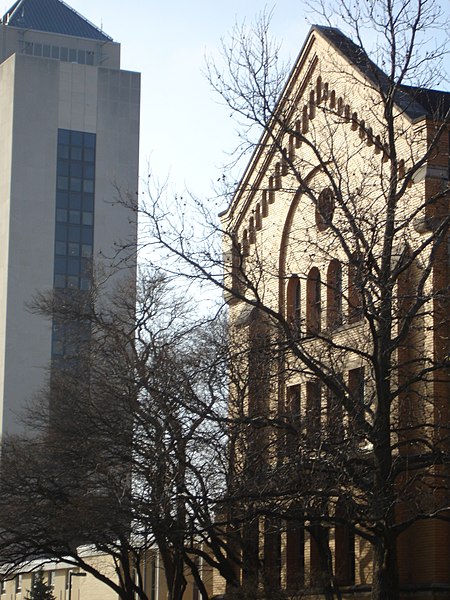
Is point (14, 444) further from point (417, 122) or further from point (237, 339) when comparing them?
point (417, 122)

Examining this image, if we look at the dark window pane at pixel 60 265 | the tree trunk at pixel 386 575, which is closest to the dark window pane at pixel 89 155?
the dark window pane at pixel 60 265

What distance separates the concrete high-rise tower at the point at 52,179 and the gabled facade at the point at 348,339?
75.8 meters

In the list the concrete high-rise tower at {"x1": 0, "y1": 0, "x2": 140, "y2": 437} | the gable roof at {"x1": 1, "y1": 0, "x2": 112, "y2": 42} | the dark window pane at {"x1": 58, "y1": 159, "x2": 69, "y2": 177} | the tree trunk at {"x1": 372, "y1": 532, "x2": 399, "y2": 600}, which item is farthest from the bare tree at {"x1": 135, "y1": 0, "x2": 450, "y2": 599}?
the gable roof at {"x1": 1, "y1": 0, "x2": 112, "y2": 42}

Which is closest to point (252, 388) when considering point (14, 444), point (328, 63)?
point (328, 63)

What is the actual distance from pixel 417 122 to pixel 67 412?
587 inches

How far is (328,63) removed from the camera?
35844 millimetres

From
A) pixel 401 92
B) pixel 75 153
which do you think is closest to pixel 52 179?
pixel 75 153

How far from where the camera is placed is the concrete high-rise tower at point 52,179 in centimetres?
11412

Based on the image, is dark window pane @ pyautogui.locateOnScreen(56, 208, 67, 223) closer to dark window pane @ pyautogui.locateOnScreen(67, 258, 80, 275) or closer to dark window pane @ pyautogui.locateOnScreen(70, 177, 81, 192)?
dark window pane @ pyautogui.locateOnScreen(70, 177, 81, 192)

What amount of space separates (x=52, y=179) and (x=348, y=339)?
93711 mm

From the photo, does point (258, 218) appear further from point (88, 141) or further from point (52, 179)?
point (88, 141)

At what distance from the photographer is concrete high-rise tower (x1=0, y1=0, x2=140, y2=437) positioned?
114125 millimetres

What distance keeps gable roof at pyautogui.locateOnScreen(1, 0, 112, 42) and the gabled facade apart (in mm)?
101232

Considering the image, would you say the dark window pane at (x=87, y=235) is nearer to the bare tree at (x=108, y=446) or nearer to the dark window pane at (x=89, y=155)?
the dark window pane at (x=89, y=155)
